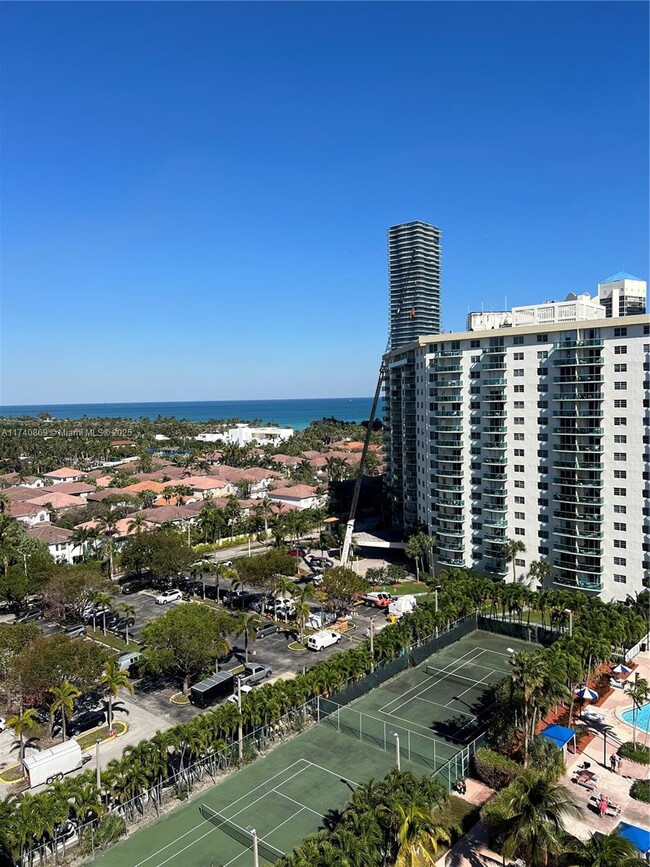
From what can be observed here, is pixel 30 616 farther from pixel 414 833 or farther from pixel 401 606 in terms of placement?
pixel 414 833

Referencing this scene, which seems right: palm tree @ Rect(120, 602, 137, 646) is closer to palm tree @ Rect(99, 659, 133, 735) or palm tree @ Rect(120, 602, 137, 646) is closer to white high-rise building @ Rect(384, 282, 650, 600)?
palm tree @ Rect(99, 659, 133, 735)

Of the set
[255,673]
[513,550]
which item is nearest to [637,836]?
[255,673]

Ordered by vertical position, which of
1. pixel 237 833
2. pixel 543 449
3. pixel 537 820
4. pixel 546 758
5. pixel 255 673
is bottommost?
pixel 255 673

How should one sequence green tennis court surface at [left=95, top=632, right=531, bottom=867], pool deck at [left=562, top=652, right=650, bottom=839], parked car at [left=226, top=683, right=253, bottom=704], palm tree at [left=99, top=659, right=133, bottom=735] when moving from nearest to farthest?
1. green tennis court surface at [left=95, top=632, right=531, bottom=867]
2. pool deck at [left=562, top=652, right=650, bottom=839]
3. palm tree at [left=99, top=659, right=133, bottom=735]
4. parked car at [left=226, top=683, right=253, bottom=704]

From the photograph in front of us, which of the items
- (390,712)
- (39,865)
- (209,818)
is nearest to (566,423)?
(390,712)

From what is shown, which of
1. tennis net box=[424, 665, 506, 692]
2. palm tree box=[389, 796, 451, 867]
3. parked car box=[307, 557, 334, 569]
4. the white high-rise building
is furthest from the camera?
parked car box=[307, 557, 334, 569]

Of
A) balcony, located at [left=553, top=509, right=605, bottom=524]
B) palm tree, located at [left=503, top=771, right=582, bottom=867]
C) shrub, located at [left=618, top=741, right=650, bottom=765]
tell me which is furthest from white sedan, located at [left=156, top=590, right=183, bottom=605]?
palm tree, located at [left=503, top=771, right=582, bottom=867]

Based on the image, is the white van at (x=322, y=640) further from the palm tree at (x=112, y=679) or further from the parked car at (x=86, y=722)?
the parked car at (x=86, y=722)
